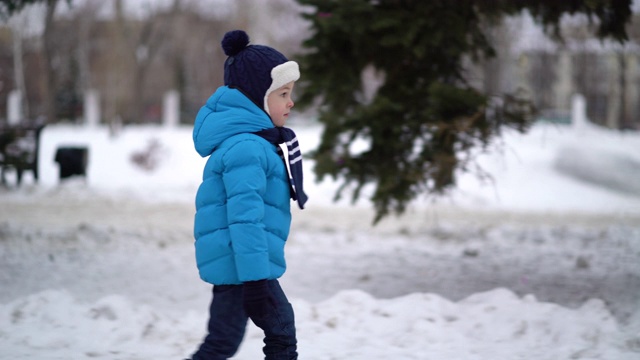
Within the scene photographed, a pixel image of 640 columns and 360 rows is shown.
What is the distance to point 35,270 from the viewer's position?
23.5 feet

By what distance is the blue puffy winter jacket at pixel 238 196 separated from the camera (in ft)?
9.84

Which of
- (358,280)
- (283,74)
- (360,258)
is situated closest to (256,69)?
(283,74)

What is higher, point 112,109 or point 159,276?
point 112,109

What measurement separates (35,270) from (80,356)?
114 inches

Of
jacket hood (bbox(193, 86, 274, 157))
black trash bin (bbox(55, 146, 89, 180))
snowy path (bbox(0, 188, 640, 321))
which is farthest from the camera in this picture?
black trash bin (bbox(55, 146, 89, 180))

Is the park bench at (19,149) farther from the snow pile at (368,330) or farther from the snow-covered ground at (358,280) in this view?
the snow pile at (368,330)

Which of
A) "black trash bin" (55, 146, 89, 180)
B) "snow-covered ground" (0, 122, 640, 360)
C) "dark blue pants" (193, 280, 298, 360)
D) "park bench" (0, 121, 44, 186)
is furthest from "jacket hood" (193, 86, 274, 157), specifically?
"black trash bin" (55, 146, 89, 180)

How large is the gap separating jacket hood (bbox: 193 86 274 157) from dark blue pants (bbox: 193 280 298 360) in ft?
1.97

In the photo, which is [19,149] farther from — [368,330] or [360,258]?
[368,330]

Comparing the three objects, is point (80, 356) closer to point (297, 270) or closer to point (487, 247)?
point (297, 270)

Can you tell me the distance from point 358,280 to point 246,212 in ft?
13.6

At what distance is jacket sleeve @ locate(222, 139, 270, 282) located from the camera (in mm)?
2980

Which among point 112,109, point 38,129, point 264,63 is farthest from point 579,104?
point 264,63

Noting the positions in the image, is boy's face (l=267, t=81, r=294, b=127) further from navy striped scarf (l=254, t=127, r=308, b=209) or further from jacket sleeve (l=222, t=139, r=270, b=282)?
jacket sleeve (l=222, t=139, r=270, b=282)
